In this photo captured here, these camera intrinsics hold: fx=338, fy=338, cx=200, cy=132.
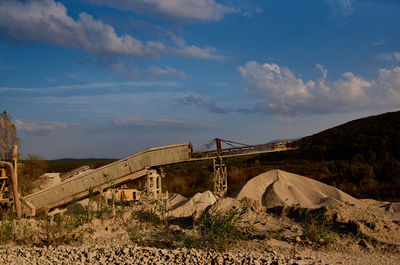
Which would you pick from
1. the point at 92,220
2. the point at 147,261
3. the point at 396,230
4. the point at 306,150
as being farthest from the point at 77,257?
the point at 306,150

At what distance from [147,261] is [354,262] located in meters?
4.02

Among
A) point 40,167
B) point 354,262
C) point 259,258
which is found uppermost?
point 40,167

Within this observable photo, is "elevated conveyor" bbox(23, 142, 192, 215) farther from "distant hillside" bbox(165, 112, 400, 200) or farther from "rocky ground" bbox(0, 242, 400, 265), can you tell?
"rocky ground" bbox(0, 242, 400, 265)

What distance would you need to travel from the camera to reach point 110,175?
17.7 m

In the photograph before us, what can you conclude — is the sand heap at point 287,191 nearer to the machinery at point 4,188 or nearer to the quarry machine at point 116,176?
the quarry machine at point 116,176

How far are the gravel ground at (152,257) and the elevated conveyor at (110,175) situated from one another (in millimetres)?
10662

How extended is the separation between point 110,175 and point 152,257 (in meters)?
12.3

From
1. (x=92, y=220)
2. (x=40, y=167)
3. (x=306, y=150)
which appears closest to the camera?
(x=92, y=220)

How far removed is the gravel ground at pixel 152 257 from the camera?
5891mm

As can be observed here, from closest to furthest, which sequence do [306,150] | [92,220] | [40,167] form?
[92,220] < [40,167] < [306,150]

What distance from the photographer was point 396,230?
323 inches

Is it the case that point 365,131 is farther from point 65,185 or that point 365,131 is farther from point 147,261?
point 147,261

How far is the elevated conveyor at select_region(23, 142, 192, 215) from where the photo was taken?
17.7 metres

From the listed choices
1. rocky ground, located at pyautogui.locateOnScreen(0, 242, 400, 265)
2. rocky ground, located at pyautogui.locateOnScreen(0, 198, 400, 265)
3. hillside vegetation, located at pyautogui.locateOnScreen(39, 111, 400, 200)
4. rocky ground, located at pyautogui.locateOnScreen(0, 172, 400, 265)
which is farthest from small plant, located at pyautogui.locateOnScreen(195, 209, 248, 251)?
hillside vegetation, located at pyautogui.locateOnScreen(39, 111, 400, 200)
